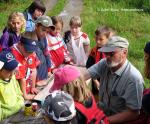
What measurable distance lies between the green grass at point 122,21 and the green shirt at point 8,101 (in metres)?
4.14

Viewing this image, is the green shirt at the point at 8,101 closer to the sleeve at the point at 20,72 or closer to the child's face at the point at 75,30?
the sleeve at the point at 20,72

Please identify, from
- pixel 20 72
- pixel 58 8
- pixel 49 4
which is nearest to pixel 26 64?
pixel 20 72

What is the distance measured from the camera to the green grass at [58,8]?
12.0 meters

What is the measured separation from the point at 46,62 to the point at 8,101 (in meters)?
1.58

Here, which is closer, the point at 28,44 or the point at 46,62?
the point at 28,44

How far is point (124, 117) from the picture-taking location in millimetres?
4438

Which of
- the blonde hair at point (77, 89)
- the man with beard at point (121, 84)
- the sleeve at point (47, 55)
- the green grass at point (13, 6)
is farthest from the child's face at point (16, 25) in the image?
the green grass at point (13, 6)

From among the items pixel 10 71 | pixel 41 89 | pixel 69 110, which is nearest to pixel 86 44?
pixel 41 89

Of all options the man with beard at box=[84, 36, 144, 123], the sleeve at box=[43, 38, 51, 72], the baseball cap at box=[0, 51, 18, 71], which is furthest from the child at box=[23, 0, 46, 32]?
the man with beard at box=[84, 36, 144, 123]

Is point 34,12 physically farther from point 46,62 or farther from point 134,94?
point 134,94

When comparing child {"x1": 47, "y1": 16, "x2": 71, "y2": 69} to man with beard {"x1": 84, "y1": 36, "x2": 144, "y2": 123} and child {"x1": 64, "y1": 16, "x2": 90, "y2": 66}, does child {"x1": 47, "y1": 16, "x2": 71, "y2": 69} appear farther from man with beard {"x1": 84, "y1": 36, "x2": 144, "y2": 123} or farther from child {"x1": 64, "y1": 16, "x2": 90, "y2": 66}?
man with beard {"x1": 84, "y1": 36, "x2": 144, "y2": 123}

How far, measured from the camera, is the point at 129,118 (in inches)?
175

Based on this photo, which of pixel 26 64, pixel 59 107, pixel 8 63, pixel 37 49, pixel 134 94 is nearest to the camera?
pixel 59 107

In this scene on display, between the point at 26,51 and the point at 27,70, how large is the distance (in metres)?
0.31
